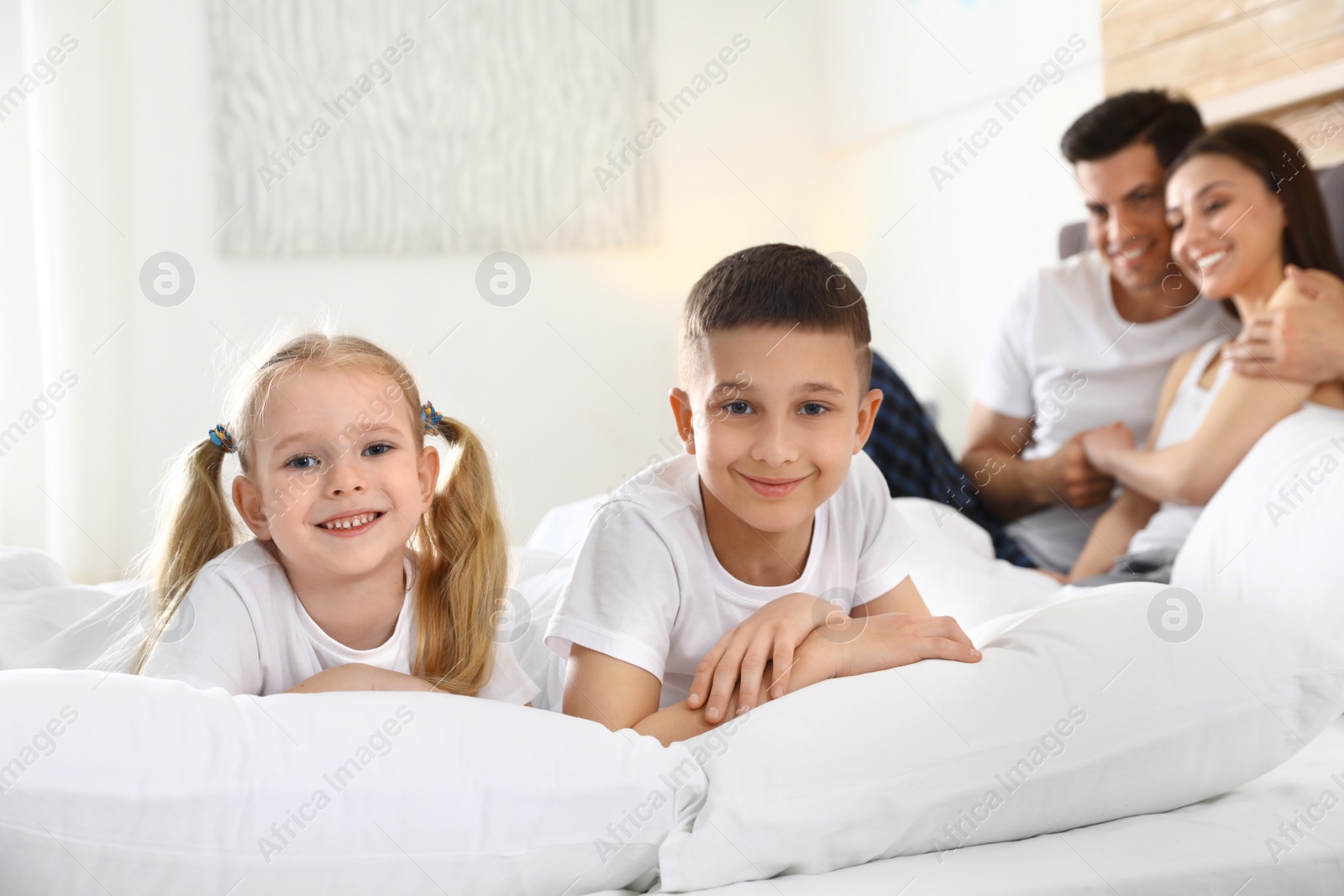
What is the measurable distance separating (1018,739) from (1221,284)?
1.07 metres

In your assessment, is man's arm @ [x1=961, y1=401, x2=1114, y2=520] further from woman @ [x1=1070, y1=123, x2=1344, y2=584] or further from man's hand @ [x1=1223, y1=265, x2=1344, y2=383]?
man's hand @ [x1=1223, y1=265, x2=1344, y2=383]

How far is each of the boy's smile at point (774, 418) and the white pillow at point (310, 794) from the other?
0.29 m

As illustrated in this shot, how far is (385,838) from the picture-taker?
0.73 meters

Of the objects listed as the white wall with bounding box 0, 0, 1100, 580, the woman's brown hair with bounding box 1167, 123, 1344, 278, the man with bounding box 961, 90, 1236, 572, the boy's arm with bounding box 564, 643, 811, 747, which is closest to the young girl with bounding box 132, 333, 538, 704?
the boy's arm with bounding box 564, 643, 811, 747

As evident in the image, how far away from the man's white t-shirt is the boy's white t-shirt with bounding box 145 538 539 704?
3.61ft

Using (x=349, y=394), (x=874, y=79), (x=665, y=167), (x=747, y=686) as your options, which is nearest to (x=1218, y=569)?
(x=747, y=686)

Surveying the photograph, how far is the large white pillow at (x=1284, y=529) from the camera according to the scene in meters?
1.17

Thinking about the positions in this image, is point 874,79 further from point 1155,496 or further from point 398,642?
point 398,642

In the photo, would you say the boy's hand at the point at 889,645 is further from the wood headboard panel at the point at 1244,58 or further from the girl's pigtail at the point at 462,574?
the wood headboard panel at the point at 1244,58

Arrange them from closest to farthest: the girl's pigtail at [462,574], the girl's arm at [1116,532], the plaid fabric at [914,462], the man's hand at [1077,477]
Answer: the girl's pigtail at [462,574] < the girl's arm at [1116,532] < the man's hand at [1077,477] < the plaid fabric at [914,462]

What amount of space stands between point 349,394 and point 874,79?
2.70 m

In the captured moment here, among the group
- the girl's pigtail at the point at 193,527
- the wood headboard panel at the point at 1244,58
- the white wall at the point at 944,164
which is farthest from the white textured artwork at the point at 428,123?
the girl's pigtail at the point at 193,527

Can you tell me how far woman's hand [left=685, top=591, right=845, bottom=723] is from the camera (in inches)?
36.4

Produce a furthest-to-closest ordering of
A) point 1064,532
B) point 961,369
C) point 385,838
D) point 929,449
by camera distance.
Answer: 1. point 961,369
2. point 929,449
3. point 1064,532
4. point 385,838
